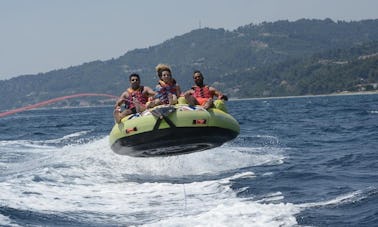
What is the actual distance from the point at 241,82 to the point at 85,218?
565 feet

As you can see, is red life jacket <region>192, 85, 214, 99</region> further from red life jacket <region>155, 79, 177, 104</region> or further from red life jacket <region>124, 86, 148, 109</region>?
red life jacket <region>124, 86, 148, 109</region>

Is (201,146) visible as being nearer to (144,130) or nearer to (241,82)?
(144,130)

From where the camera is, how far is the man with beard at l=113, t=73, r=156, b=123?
10602 millimetres

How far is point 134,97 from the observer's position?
10750 millimetres

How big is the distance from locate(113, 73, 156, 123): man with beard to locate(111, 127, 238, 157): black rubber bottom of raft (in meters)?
0.52

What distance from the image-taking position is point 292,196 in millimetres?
10453

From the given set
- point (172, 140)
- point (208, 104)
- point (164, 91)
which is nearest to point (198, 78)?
point (208, 104)

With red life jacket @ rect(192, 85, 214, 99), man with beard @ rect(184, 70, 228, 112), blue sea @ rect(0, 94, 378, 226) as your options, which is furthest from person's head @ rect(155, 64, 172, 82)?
blue sea @ rect(0, 94, 378, 226)

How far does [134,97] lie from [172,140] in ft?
3.79

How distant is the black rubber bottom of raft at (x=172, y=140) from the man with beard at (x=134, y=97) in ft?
1.70

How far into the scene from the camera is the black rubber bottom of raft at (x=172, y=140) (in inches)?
394

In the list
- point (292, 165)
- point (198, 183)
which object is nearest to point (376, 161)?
point (292, 165)

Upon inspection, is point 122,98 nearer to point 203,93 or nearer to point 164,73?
point 164,73

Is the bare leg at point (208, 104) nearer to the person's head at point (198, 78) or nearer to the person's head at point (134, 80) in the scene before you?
the person's head at point (198, 78)
